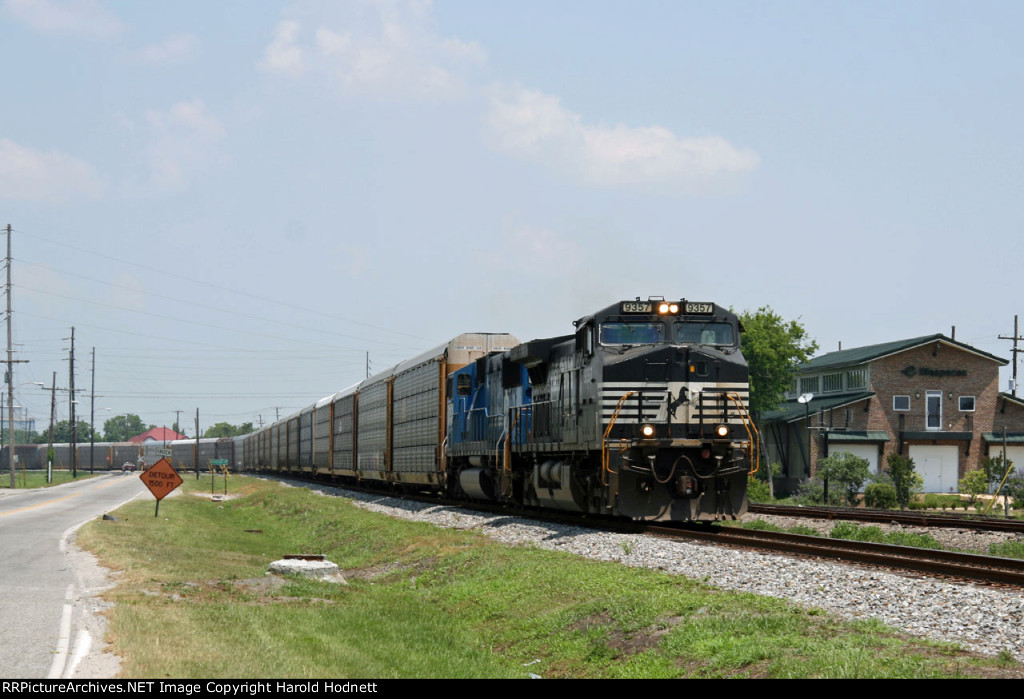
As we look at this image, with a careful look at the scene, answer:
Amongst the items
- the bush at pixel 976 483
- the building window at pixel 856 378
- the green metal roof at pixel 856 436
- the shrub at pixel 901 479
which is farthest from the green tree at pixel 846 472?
the building window at pixel 856 378

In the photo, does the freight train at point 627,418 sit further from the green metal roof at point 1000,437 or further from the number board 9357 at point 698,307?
the green metal roof at point 1000,437

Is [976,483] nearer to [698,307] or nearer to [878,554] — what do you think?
[698,307]

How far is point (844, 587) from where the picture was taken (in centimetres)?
1172

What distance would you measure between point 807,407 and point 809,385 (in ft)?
54.6

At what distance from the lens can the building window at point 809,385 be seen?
72.6 m

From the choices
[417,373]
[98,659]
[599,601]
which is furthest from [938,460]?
[98,659]

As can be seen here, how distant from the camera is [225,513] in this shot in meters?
41.1

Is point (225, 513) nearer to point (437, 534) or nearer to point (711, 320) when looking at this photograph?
point (437, 534)

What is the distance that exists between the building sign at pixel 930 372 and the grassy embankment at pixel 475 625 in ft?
161

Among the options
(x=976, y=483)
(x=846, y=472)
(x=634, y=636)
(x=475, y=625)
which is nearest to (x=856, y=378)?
(x=846, y=472)

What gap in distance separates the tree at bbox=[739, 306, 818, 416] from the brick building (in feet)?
21.4

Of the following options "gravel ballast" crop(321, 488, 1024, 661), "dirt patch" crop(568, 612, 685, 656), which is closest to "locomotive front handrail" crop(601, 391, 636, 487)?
"gravel ballast" crop(321, 488, 1024, 661)

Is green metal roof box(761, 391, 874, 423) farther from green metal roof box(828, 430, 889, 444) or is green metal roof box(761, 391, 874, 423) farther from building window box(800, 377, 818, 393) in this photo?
green metal roof box(828, 430, 889, 444)
